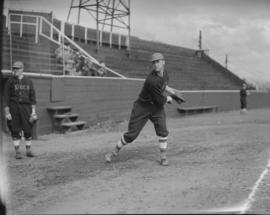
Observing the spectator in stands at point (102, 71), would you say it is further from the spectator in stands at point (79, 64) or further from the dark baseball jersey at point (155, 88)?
the dark baseball jersey at point (155, 88)

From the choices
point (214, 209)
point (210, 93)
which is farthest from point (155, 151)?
point (210, 93)

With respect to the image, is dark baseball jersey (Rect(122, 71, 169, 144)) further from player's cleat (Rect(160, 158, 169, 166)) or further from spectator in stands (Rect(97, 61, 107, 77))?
spectator in stands (Rect(97, 61, 107, 77))

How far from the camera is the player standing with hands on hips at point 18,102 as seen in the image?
7.91 metres

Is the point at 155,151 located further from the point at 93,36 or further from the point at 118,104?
the point at 93,36

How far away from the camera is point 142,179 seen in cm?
593

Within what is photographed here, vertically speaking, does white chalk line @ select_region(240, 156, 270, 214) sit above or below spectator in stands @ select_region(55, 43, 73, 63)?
below

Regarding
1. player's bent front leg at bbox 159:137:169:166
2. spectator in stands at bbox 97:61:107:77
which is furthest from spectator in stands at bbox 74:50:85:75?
player's bent front leg at bbox 159:137:169:166

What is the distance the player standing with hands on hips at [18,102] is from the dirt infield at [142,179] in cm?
57

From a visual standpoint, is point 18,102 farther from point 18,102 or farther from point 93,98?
point 93,98

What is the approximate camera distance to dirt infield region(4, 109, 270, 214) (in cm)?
464

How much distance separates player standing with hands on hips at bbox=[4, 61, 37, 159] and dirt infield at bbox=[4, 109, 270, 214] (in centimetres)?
57

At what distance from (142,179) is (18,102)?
9.80 ft

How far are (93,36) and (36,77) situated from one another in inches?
346

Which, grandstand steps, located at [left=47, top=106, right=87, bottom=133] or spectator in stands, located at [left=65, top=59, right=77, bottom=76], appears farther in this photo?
spectator in stands, located at [left=65, top=59, right=77, bottom=76]
